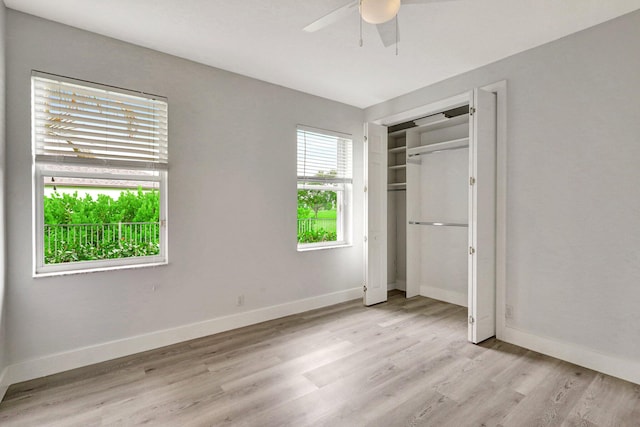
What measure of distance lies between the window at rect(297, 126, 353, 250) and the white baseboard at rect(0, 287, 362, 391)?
2.74 feet

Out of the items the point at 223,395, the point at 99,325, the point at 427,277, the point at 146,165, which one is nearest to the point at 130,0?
the point at 146,165

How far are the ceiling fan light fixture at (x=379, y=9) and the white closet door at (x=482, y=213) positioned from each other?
1708 millimetres

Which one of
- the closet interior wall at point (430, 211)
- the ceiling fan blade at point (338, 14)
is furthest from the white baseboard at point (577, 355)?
the ceiling fan blade at point (338, 14)

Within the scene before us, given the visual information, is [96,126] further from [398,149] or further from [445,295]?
[445,295]

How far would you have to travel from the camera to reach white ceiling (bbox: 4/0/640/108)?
2326 mm

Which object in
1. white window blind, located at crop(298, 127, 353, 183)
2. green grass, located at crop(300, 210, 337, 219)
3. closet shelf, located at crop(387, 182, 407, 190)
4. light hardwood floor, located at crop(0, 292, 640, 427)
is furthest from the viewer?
closet shelf, located at crop(387, 182, 407, 190)

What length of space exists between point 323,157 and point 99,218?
264 cm

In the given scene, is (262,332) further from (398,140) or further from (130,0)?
(398,140)

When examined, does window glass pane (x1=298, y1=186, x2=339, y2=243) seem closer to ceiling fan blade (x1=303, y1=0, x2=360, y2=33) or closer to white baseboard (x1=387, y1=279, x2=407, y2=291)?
white baseboard (x1=387, y1=279, x2=407, y2=291)

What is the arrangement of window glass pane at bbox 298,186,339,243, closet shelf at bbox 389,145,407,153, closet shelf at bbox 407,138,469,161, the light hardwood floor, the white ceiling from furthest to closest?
closet shelf at bbox 389,145,407,153 < window glass pane at bbox 298,186,339,243 < closet shelf at bbox 407,138,469,161 < the white ceiling < the light hardwood floor

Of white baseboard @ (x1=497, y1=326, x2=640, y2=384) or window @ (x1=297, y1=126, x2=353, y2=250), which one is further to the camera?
window @ (x1=297, y1=126, x2=353, y2=250)

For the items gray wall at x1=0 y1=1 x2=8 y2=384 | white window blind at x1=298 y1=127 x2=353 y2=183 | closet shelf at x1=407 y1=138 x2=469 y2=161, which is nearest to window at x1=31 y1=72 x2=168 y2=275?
gray wall at x1=0 y1=1 x2=8 y2=384

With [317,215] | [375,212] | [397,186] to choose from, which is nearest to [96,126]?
[317,215]

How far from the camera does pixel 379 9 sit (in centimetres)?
177
